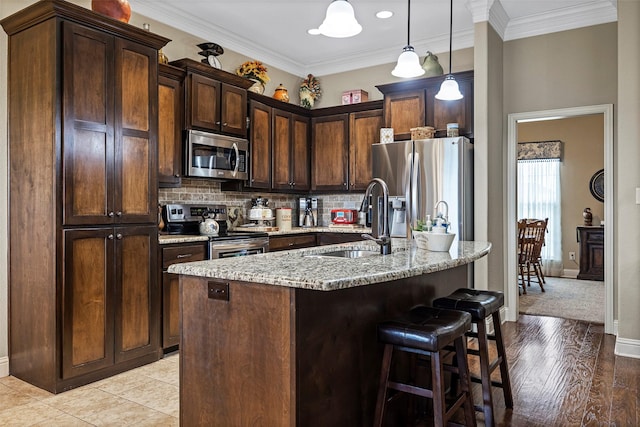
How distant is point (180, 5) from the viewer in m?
4.25

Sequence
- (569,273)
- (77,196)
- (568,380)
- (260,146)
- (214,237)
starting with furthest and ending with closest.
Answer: (569,273) < (260,146) < (214,237) < (568,380) < (77,196)

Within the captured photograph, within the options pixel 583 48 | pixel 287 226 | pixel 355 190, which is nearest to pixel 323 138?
pixel 355 190

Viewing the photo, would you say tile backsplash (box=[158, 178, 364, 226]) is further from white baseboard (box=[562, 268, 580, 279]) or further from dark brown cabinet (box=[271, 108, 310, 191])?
white baseboard (box=[562, 268, 580, 279])

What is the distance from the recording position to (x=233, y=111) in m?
4.53

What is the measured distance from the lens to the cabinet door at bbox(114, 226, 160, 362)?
3.21 metres

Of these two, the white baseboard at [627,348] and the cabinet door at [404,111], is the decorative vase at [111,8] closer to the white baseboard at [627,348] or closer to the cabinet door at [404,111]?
the cabinet door at [404,111]

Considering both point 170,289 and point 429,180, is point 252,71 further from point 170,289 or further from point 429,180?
point 170,289

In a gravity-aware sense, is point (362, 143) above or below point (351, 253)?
above

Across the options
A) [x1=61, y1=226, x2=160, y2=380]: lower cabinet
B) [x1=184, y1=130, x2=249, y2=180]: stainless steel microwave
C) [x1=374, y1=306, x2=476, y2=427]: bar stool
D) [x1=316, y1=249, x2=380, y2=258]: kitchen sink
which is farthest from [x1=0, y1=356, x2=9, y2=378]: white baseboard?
[x1=374, y1=306, x2=476, y2=427]: bar stool

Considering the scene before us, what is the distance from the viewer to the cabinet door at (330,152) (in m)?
5.48

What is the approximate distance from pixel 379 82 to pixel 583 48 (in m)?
2.13

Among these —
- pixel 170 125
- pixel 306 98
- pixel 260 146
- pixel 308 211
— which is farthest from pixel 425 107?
pixel 170 125

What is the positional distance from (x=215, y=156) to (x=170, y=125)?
508mm

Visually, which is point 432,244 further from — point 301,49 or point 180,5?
point 301,49
